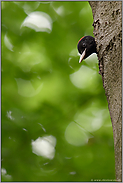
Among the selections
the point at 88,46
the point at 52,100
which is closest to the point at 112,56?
the point at 88,46

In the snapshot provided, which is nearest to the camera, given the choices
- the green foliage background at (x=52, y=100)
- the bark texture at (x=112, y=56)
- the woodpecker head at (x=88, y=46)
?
the bark texture at (x=112, y=56)

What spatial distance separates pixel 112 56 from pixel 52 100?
50.5 inches

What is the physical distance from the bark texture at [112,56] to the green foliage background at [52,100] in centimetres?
120

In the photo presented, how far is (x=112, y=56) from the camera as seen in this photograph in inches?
26.9

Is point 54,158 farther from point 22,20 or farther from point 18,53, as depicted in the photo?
point 22,20

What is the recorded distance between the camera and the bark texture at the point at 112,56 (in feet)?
2.09

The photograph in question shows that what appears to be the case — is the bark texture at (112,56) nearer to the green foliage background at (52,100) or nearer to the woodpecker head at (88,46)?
the woodpecker head at (88,46)

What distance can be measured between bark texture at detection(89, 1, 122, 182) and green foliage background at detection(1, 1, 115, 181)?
120cm

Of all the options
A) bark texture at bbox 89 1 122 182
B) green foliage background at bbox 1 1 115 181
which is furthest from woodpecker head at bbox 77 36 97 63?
green foliage background at bbox 1 1 115 181

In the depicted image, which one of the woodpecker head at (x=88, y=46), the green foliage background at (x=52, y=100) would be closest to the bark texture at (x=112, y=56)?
the woodpecker head at (x=88, y=46)

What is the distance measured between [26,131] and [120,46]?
1572 millimetres

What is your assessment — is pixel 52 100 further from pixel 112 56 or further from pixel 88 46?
pixel 112 56

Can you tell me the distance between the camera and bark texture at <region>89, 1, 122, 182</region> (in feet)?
2.09

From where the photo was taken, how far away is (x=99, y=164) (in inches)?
71.4
